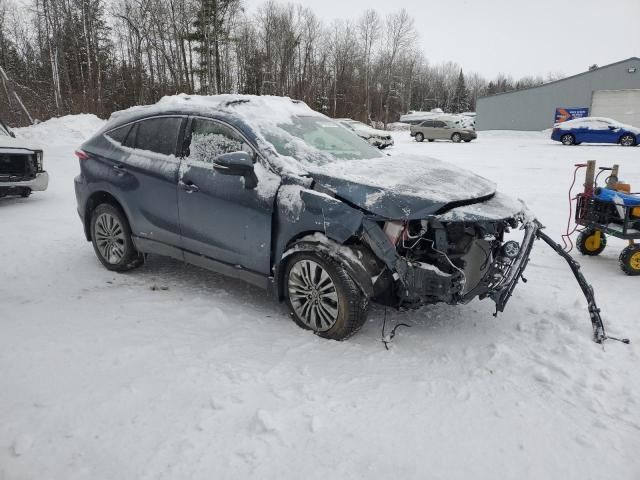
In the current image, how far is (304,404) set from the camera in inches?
107

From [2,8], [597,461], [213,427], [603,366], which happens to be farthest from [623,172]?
[2,8]

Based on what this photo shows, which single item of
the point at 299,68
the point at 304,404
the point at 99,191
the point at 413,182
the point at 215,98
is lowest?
the point at 304,404

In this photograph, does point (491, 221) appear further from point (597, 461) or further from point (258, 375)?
point (258, 375)

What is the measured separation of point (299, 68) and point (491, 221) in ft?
180

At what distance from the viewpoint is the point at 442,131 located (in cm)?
2906

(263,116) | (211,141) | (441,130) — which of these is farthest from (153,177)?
(441,130)

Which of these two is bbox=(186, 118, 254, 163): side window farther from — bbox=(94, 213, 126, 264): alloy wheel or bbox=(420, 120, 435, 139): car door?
bbox=(420, 120, 435, 139): car door

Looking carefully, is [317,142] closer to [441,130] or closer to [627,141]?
[627,141]

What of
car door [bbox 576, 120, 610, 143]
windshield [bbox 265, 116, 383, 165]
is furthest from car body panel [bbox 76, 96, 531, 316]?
car door [bbox 576, 120, 610, 143]

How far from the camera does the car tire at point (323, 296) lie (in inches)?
129

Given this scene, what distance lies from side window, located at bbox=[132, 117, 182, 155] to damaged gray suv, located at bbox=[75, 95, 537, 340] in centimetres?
1

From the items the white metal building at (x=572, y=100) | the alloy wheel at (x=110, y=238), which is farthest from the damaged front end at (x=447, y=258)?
the white metal building at (x=572, y=100)

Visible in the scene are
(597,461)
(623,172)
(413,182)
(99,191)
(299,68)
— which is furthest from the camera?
(299,68)

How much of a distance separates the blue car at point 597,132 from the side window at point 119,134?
83.4 ft
